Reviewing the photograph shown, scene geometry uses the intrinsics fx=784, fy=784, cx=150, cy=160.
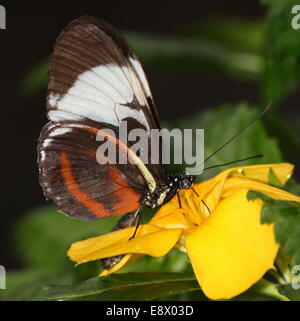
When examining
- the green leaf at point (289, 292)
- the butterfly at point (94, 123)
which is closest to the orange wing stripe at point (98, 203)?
the butterfly at point (94, 123)

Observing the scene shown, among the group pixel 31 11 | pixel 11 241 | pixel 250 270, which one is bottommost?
pixel 11 241

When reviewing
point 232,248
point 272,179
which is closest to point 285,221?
point 232,248

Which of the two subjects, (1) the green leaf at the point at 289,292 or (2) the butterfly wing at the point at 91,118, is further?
(2) the butterfly wing at the point at 91,118

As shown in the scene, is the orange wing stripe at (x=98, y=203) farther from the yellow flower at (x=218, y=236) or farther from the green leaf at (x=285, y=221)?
the green leaf at (x=285, y=221)

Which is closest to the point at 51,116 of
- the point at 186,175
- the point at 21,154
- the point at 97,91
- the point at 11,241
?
the point at 97,91

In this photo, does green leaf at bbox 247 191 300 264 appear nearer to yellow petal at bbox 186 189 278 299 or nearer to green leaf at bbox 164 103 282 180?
yellow petal at bbox 186 189 278 299

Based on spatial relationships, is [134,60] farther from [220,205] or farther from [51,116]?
[220,205]

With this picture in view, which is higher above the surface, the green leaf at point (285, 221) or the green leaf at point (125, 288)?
the green leaf at point (285, 221)

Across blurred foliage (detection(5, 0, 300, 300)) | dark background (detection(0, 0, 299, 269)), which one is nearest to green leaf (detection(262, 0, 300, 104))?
blurred foliage (detection(5, 0, 300, 300))
